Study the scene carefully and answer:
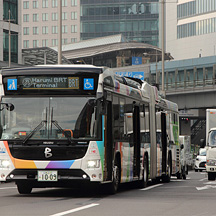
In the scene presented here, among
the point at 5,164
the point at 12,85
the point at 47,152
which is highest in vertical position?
the point at 12,85

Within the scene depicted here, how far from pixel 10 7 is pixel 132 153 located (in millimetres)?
62495

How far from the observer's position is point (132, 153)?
63.8 feet

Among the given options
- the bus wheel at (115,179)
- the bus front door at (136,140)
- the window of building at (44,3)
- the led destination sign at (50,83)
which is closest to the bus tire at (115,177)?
the bus wheel at (115,179)

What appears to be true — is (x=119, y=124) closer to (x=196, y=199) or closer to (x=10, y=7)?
(x=196, y=199)

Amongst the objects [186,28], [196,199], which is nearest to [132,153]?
[196,199]

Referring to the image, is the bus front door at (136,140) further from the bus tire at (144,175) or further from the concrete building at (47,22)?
the concrete building at (47,22)

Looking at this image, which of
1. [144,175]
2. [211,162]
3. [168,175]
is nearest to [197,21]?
[211,162]

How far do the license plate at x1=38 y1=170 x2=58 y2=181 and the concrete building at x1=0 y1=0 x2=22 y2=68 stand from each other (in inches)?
2494

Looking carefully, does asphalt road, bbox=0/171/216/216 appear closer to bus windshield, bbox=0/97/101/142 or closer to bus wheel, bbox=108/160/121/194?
bus wheel, bbox=108/160/121/194

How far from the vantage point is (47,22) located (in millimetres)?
170375

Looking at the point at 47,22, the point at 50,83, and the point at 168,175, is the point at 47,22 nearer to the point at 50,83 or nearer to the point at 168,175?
the point at 168,175

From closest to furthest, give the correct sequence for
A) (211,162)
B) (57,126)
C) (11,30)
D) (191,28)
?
1. (57,126)
2. (211,162)
3. (11,30)
4. (191,28)

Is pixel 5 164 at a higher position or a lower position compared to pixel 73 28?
lower

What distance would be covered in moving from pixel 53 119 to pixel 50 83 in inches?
34.7
